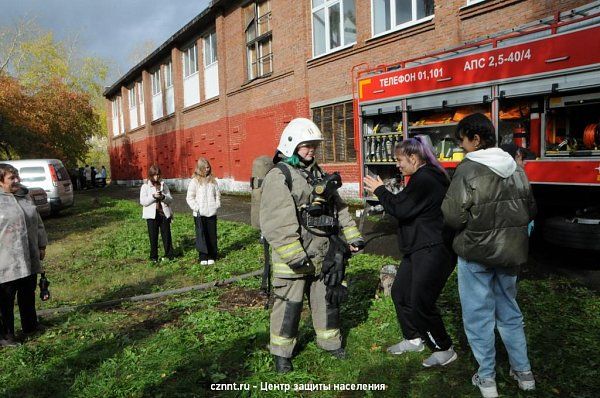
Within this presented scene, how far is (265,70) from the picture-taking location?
746 inches

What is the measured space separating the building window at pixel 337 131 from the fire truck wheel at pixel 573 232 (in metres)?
8.52

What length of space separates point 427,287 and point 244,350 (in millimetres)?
1855

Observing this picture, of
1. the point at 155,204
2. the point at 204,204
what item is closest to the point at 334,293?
the point at 204,204

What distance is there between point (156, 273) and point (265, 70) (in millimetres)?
12993

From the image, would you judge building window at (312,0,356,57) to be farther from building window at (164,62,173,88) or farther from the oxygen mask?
building window at (164,62,173,88)

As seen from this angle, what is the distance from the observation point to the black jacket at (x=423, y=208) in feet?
11.7

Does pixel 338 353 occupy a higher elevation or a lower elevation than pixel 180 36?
lower

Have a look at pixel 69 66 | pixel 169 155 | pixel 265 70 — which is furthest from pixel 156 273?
pixel 69 66

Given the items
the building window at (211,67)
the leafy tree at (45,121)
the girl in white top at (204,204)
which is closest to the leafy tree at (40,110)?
the leafy tree at (45,121)

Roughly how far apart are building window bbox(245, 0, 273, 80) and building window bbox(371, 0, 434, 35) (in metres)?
5.87

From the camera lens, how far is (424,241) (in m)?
3.60

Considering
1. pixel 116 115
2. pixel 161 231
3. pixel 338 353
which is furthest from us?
pixel 116 115

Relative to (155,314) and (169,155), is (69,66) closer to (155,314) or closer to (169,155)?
(169,155)

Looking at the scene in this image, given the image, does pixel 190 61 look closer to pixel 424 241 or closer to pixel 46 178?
pixel 46 178
